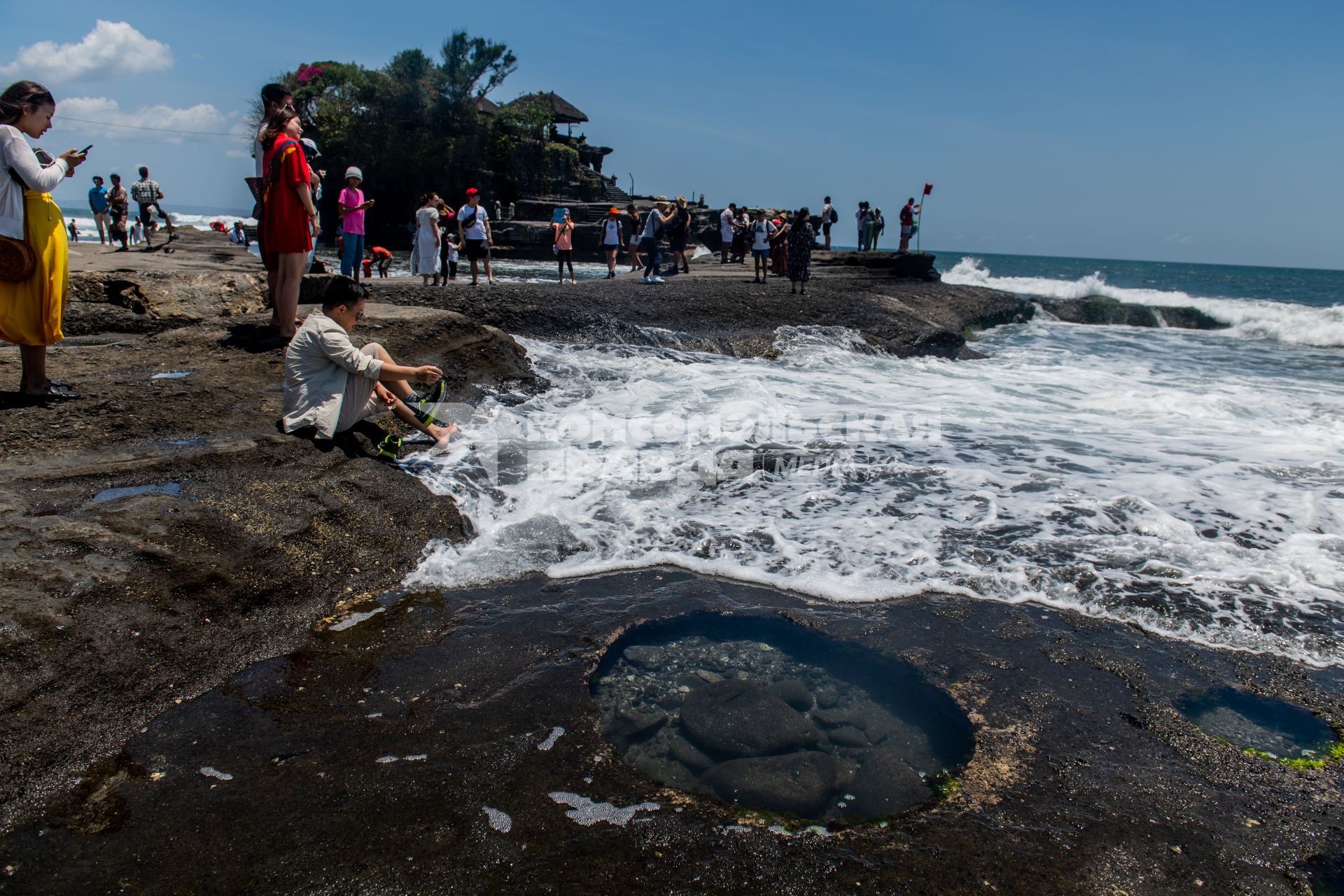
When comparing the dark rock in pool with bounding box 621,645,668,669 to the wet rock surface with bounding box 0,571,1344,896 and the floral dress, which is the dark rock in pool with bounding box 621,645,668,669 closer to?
the wet rock surface with bounding box 0,571,1344,896

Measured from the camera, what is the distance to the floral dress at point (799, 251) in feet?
45.0

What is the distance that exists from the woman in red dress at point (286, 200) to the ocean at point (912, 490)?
1658 mm

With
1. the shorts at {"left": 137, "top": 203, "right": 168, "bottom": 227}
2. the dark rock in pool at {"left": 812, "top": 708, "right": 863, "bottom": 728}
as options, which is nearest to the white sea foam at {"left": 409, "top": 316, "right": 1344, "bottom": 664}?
the dark rock in pool at {"left": 812, "top": 708, "right": 863, "bottom": 728}

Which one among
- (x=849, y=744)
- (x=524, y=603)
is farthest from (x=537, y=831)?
(x=524, y=603)

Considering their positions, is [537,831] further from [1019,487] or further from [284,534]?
[1019,487]

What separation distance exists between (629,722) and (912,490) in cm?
320

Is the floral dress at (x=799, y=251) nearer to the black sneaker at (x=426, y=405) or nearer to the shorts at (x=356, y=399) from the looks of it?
the black sneaker at (x=426, y=405)

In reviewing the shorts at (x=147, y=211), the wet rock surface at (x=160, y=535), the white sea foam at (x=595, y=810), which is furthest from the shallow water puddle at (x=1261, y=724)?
the shorts at (x=147, y=211)

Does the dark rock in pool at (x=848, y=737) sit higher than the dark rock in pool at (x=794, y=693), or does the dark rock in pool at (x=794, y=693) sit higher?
the dark rock in pool at (x=794, y=693)

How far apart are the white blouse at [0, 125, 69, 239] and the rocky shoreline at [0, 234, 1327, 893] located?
1.05 m

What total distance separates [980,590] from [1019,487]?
1.83 meters

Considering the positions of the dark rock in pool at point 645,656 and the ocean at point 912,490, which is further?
the ocean at point 912,490

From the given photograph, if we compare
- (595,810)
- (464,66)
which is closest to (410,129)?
(464,66)

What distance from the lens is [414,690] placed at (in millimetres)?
2885
